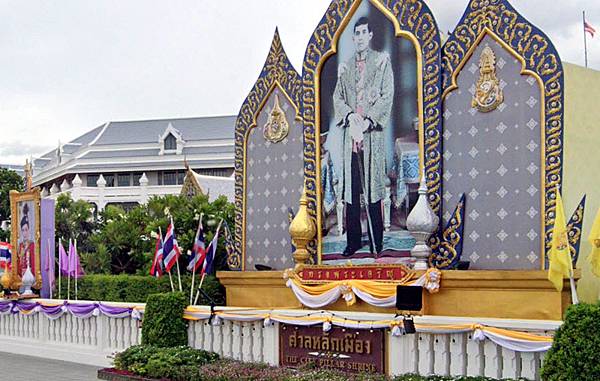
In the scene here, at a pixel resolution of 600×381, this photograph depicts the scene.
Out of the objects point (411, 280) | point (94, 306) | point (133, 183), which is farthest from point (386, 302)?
point (133, 183)

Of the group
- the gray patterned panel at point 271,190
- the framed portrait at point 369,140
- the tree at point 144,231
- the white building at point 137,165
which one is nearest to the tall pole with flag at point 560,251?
the framed portrait at point 369,140

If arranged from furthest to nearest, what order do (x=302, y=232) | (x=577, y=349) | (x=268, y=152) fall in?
(x=268, y=152)
(x=302, y=232)
(x=577, y=349)

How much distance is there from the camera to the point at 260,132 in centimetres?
1692

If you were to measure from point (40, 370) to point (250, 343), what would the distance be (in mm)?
4857

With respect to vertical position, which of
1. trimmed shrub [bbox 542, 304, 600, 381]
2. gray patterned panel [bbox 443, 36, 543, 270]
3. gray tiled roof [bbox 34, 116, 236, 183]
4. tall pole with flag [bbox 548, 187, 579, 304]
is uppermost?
gray tiled roof [bbox 34, 116, 236, 183]

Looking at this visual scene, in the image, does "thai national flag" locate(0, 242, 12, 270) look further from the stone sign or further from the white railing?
the stone sign

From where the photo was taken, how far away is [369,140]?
47.1 ft

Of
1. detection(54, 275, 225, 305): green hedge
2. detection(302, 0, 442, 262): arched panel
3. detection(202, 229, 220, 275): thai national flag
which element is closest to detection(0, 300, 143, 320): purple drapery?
detection(202, 229, 220, 275): thai national flag

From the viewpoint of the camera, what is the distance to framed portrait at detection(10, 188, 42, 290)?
1873 cm

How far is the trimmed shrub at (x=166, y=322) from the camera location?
13.5 meters

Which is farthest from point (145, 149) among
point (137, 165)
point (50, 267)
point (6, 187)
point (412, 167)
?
point (412, 167)

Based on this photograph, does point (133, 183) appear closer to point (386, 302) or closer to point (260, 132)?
point (260, 132)

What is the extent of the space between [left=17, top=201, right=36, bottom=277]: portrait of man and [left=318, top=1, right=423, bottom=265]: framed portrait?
7.74m

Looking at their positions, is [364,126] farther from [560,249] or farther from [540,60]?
[560,249]
